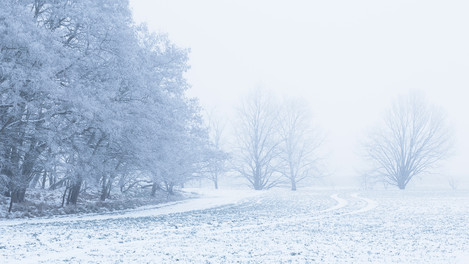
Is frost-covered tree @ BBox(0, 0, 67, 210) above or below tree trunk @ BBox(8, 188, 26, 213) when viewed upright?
above

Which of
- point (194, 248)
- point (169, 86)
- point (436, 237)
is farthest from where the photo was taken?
point (169, 86)

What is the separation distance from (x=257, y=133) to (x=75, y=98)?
38000 millimetres

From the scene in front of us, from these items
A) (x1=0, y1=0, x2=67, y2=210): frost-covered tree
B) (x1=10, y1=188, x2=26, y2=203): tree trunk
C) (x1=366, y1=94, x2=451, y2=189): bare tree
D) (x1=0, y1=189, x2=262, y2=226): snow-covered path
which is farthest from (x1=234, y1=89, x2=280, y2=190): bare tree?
(x1=0, y1=0, x2=67, y2=210): frost-covered tree

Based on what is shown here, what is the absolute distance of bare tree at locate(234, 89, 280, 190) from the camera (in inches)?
2060

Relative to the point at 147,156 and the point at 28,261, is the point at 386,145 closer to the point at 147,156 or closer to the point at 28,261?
the point at 147,156

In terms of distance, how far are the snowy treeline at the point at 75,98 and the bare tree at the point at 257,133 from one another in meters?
30.0

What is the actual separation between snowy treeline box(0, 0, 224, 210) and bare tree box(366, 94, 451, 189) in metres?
36.3

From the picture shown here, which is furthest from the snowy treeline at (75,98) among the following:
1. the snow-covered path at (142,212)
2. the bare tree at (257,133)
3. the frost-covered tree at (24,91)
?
the bare tree at (257,133)

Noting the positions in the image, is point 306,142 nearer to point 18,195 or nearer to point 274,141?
point 274,141

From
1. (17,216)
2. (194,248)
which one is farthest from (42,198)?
(194,248)

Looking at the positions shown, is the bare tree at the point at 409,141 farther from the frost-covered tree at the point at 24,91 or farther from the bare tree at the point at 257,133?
the frost-covered tree at the point at 24,91

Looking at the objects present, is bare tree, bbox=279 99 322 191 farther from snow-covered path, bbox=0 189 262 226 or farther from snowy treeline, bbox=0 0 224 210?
snowy treeline, bbox=0 0 224 210

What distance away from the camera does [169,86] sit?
2673 cm

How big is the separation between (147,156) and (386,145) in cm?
3879
